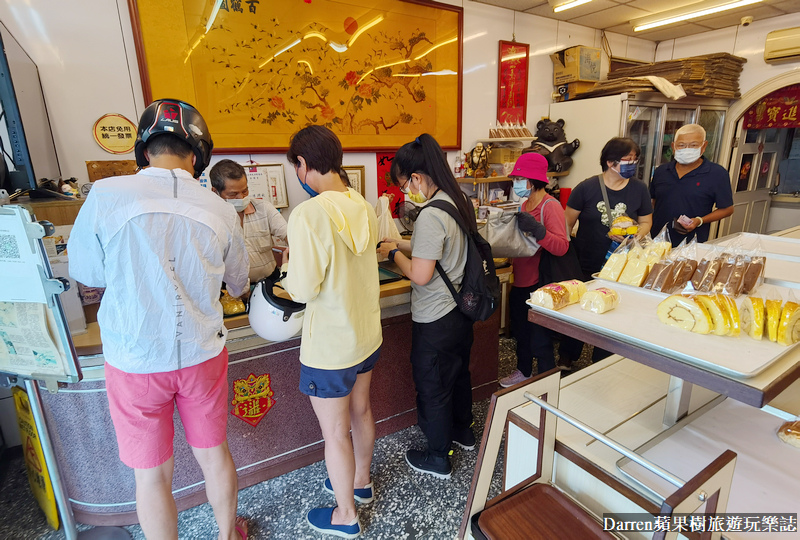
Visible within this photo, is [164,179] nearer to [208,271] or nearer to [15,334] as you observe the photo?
[208,271]

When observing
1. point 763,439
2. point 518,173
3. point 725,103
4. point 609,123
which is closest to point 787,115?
point 725,103

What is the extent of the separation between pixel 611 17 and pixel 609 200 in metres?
2.86

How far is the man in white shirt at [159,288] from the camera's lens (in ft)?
3.91

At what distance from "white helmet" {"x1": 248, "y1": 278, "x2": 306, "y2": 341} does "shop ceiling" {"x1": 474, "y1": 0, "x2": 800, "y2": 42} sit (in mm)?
3430

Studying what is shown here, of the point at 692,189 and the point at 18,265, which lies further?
the point at 692,189

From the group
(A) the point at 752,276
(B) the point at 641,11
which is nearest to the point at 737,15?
(B) the point at 641,11

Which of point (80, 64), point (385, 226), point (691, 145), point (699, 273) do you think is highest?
point (80, 64)

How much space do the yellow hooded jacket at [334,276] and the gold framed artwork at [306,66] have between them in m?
1.75

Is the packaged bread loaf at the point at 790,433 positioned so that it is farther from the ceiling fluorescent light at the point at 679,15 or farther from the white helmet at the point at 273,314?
the ceiling fluorescent light at the point at 679,15

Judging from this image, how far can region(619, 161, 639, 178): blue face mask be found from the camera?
2496 millimetres

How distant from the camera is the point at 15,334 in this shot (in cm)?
133

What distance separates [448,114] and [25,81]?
9.38 feet

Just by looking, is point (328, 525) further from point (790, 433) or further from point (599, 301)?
point (790, 433)

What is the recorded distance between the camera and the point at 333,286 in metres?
1.44
